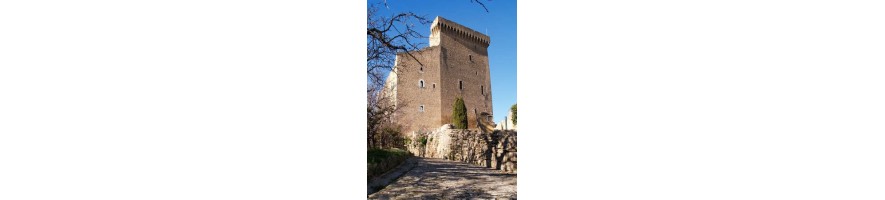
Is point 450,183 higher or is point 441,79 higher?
point 441,79

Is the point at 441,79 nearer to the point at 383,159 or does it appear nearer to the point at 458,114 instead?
the point at 458,114

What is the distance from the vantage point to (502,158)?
213 cm

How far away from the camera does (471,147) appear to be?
2.21 meters

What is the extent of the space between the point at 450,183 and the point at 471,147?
0.22m

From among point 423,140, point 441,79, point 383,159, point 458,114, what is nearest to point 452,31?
point 441,79

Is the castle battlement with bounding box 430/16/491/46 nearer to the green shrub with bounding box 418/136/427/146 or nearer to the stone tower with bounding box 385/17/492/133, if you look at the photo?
the stone tower with bounding box 385/17/492/133

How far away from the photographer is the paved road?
2.08 m

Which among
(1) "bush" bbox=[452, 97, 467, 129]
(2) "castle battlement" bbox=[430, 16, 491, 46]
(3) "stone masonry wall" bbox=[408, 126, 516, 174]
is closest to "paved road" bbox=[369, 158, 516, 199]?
(3) "stone masonry wall" bbox=[408, 126, 516, 174]

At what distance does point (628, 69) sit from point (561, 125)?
1.24ft

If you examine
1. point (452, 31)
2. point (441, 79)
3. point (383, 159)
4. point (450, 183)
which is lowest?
point (450, 183)

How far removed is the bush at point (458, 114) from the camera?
2115mm
